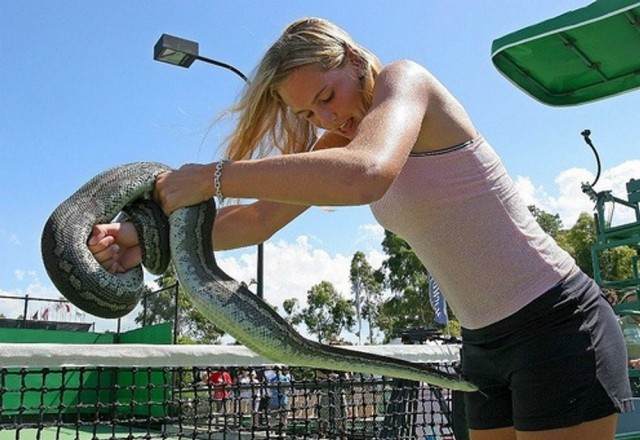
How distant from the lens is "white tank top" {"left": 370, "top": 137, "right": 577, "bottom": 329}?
2.04 metres

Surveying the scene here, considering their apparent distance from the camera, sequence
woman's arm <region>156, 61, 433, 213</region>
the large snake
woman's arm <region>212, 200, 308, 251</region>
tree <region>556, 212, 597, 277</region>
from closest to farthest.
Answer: woman's arm <region>156, 61, 433, 213</region> < the large snake < woman's arm <region>212, 200, 308, 251</region> < tree <region>556, 212, 597, 277</region>

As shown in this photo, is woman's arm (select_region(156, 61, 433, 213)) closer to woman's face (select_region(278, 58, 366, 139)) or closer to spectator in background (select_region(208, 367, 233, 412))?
woman's face (select_region(278, 58, 366, 139))

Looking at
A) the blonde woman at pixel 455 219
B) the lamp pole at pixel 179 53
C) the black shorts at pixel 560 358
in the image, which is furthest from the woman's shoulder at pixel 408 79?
the lamp pole at pixel 179 53

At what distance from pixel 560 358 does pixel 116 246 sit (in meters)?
1.29

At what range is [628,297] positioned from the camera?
7.29 m

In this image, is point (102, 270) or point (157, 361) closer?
point (102, 270)

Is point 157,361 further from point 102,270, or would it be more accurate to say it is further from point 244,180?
point 244,180

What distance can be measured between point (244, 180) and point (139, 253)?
0.47 m

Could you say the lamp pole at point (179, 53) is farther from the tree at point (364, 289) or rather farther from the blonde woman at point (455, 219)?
the tree at point (364, 289)

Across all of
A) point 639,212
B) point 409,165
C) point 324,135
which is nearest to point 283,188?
point 409,165

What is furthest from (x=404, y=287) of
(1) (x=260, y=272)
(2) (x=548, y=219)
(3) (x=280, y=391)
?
(3) (x=280, y=391)

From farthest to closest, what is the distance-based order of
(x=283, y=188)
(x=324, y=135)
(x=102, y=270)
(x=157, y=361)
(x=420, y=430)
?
1. (x=420, y=430)
2. (x=157, y=361)
3. (x=324, y=135)
4. (x=102, y=270)
5. (x=283, y=188)

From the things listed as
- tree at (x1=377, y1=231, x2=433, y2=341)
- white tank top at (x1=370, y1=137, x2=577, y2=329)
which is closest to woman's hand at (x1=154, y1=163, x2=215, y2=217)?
white tank top at (x1=370, y1=137, x2=577, y2=329)

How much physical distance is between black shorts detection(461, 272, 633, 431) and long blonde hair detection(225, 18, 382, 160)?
2.77 feet
